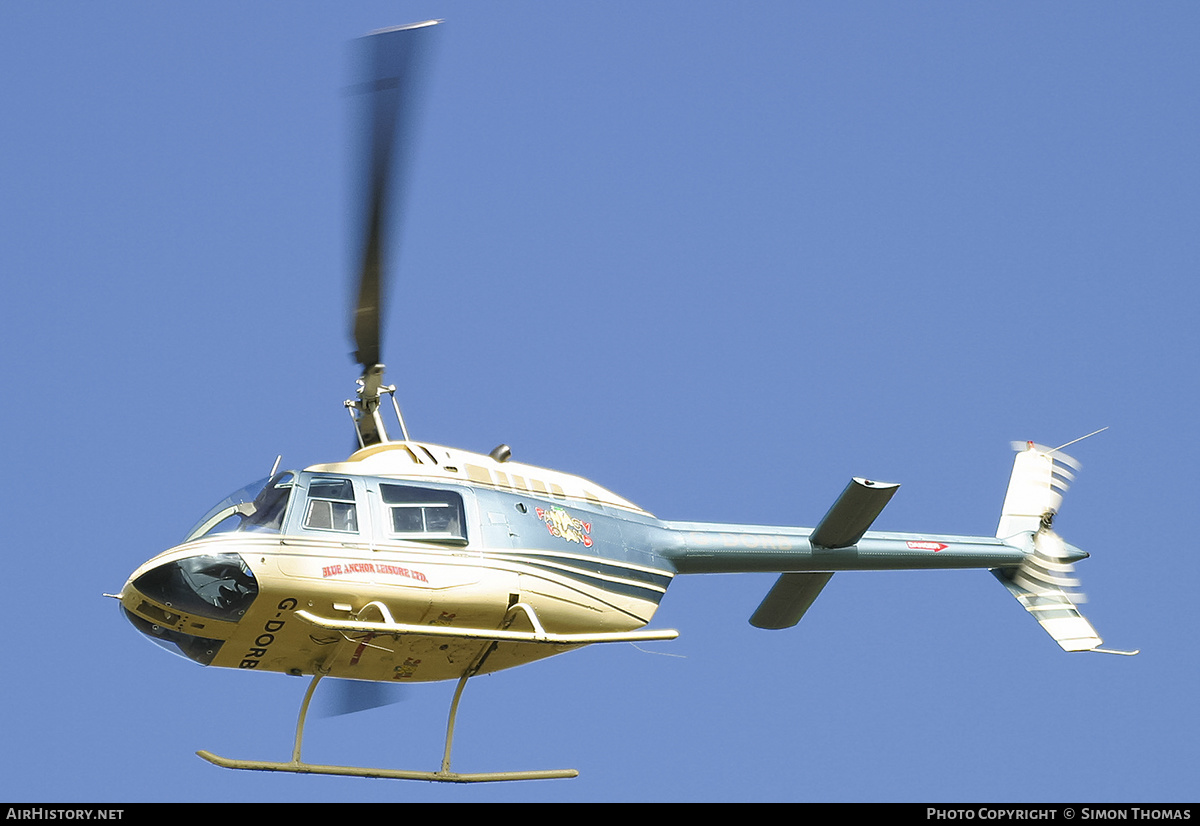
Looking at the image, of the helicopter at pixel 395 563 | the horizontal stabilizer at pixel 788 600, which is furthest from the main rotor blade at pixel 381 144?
the horizontal stabilizer at pixel 788 600

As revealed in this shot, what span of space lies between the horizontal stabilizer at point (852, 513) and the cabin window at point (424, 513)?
4223mm

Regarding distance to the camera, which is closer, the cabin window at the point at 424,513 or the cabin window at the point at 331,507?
the cabin window at the point at 331,507

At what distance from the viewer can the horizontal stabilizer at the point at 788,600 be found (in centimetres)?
1781

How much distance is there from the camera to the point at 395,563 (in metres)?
A: 13.4

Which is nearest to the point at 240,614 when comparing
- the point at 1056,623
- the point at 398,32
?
the point at 398,32

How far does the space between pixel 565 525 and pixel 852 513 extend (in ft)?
10.7

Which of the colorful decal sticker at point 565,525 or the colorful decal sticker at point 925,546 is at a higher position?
the colorful decal sticker at point 925,546

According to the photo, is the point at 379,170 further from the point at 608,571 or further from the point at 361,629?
the point at 608,571

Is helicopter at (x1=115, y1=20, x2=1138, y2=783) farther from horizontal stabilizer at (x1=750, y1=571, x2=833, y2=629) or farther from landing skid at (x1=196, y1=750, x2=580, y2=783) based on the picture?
horizontal stabilizer at (x1=750, y1=571, x2=833, y2=629)

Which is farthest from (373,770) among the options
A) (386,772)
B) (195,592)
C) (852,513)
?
(852,513)

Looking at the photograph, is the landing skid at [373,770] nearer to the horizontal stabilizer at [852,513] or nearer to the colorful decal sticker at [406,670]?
the colorful decal sticker at [406,670]

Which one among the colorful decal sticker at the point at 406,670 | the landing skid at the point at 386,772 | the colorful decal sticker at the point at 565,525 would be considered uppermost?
the colorful decal sticker at the point at 565,525

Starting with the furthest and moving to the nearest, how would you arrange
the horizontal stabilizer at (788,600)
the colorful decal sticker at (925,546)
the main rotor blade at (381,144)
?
the horizontal stabilizer at (788,600)
the colorful decal sticker at (925,546)
the main rotor blade at (381,144)
